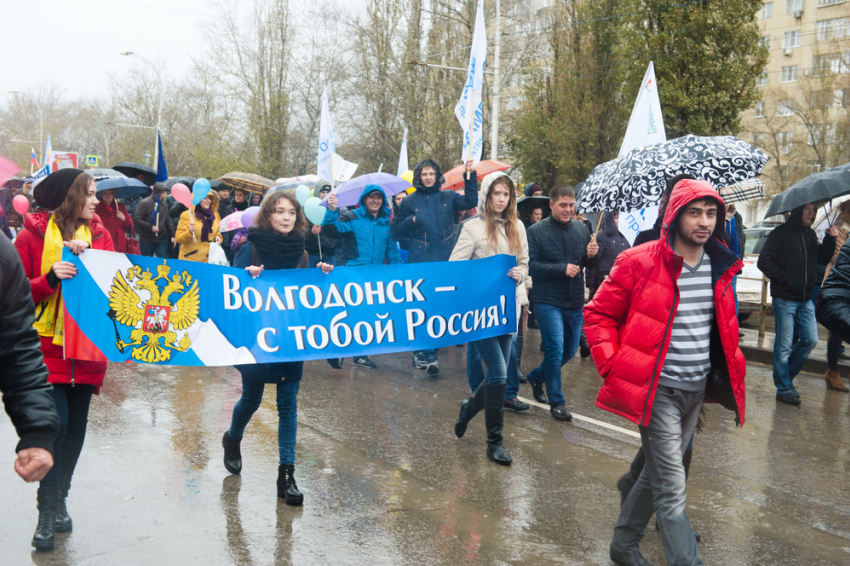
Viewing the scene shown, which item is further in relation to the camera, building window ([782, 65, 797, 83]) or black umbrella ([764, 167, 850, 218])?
building window ([782, 65, 797, 83])

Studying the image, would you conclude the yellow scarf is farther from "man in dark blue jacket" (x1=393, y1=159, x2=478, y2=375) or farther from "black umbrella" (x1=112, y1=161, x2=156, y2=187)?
"black umbrella" (x1=112, y1=161, x2=156, y2=187)

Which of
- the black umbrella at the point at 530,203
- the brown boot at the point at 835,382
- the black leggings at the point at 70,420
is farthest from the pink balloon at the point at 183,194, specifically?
the brown boot at the point at 835,382

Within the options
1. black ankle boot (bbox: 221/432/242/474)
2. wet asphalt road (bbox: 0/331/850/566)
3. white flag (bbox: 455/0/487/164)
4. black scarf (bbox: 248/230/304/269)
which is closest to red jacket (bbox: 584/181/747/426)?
wet asphalt road (bbox: 0/331/850/566)

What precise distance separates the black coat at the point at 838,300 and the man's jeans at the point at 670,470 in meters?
0.67

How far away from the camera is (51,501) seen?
394 centimetres

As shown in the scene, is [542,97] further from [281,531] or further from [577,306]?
[281,531]

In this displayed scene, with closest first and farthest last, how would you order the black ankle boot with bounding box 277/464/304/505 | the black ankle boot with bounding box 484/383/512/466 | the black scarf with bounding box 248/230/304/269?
the black ankle boot with bounding box 277/464/304/505, the black scarf with bounding box 248/230/304/269, the black ankle boot with bounding box 484/383/512/466

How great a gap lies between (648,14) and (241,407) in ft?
65.8

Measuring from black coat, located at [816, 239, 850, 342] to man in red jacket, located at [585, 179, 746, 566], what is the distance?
381 mm

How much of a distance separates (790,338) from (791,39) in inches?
2193

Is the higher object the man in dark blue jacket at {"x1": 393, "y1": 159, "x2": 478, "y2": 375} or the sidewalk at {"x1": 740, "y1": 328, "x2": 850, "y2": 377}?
the man in dark blue jacket at {"x1": 393, "y1": 159, "x2": 478, "y2": 375}

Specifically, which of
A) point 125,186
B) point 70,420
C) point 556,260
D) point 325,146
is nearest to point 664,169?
point 556,260

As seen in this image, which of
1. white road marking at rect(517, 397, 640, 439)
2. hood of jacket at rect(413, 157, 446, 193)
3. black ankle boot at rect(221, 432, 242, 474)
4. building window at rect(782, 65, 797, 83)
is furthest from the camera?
building window at rect(782, 65, 797, 83)

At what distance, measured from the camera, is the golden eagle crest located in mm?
4742
